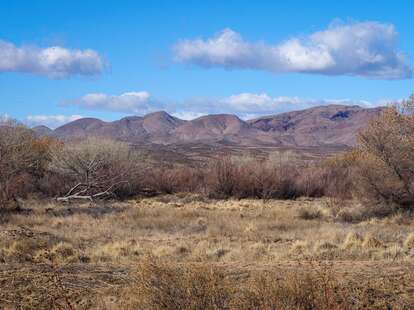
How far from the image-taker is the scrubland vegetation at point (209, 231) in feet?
21.7

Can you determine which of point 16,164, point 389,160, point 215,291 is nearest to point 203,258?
point 215,291

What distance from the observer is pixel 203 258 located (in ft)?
40.4

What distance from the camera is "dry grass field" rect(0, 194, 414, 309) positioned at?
6.46m

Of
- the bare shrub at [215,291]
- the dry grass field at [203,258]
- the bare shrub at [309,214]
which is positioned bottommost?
the bare shrub at [309,214]

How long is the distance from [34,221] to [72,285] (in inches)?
497

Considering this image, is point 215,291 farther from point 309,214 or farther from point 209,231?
point 309,214

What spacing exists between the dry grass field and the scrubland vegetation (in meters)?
0.03

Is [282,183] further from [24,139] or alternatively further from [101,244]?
[101,244]

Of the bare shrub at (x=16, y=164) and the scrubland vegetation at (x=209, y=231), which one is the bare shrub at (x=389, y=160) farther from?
the bare shrub at (x=16, y=164)

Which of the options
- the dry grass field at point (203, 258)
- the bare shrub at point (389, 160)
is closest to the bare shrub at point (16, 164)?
the dry grass field at point (203, 258)

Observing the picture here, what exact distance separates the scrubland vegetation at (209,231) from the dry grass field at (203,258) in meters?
0.03

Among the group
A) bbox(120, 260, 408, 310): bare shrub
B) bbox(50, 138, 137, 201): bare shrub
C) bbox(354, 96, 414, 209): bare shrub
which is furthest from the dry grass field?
bbox(50, 138, 137, 201): bare shrub

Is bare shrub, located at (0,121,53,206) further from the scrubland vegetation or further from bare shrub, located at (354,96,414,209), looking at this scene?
bare shrub, located at (354,96,414,209)

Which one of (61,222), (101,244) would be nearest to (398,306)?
(101,244)
